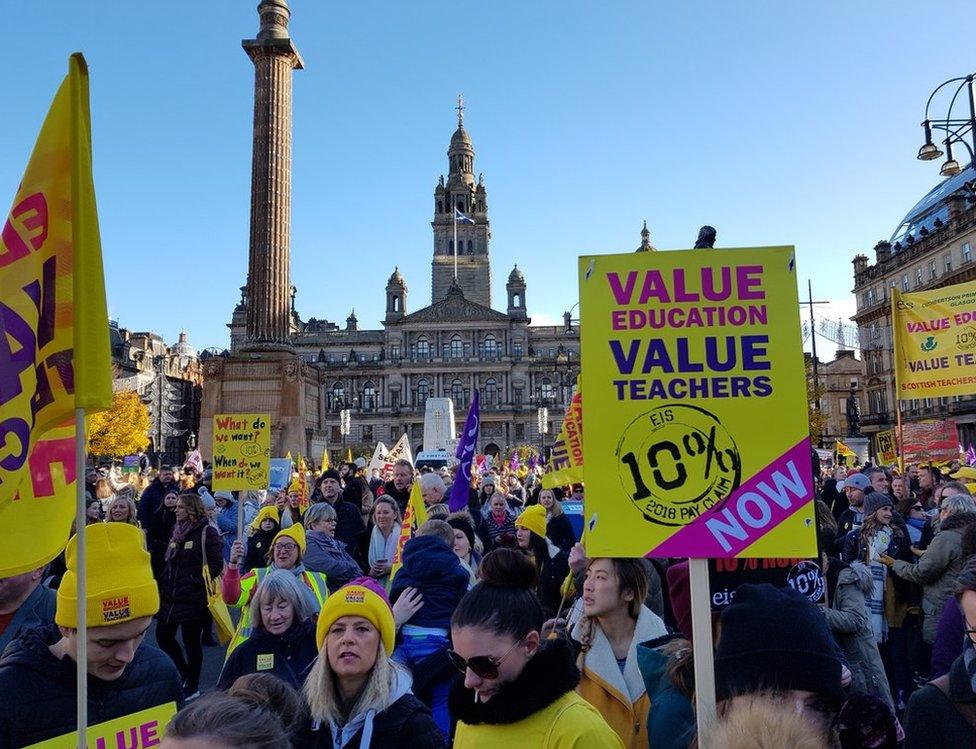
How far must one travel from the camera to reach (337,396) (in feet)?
266

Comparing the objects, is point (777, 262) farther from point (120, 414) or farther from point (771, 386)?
point (120, 414)

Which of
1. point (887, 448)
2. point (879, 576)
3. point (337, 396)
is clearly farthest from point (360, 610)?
point (337, 396)

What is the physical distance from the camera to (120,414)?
55781mm

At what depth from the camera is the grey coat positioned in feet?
11.9

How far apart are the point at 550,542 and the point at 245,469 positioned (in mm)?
4224

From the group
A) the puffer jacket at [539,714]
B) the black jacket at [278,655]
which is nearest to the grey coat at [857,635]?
the puffer jacket at [539,714]

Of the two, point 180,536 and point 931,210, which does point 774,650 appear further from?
point 931,210

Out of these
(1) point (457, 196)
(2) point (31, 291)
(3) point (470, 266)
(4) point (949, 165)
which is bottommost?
(2) point (31, 291)

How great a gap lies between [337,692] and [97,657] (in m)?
0.80

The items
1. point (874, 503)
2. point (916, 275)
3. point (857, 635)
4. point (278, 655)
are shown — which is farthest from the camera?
point (916, 275)

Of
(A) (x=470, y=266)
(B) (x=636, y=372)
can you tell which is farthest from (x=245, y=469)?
(A) (x=470, y=266)

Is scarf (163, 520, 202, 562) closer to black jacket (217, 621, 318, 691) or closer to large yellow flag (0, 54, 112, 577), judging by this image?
black jacket (217, 621, 318, 691)

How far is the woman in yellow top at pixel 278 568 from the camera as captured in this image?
14.1 ft

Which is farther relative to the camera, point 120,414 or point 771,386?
point 120,414
